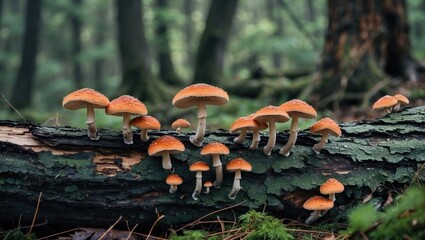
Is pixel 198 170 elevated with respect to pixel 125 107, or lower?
lower

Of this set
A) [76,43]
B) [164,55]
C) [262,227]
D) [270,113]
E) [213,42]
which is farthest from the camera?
[76,43]

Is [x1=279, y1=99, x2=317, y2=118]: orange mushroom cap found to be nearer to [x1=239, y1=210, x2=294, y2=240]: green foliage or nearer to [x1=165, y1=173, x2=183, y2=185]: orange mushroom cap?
[x1=239, y1=210, x2=294, y2=240]: green foliage

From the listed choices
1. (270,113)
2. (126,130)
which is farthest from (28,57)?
(270,113)

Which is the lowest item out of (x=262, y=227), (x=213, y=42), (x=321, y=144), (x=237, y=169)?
(x=262, y=227)

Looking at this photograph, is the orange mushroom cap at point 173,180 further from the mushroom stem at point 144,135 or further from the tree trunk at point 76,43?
the tree trunk at point 76,43

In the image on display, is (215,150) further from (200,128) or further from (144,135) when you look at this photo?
(144,135)

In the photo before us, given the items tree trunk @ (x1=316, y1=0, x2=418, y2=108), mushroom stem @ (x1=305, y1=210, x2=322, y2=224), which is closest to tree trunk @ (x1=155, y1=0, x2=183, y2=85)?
tree trunk @ (x1=316, y1=0, x2=418, y2=108)

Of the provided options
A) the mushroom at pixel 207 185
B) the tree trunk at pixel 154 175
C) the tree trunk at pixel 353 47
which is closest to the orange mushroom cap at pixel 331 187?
the tree trunk at pixel 154 175

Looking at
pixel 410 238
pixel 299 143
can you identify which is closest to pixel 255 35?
pixel 299 143

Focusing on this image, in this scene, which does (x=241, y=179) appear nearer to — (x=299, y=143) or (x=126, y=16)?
(x=299, y=143)
